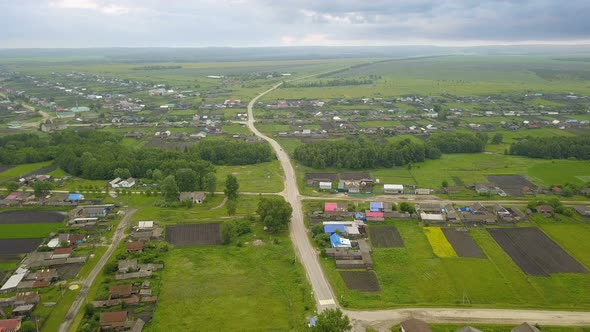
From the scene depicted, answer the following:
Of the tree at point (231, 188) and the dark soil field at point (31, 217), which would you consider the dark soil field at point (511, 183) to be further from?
the dark soil field at point (31, 217)

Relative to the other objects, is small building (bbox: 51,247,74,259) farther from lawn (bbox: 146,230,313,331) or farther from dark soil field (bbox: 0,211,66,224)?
lawn (bbox: 146,230,313,331)

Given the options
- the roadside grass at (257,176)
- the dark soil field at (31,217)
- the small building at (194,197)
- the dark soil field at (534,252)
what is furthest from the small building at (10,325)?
the dark soil field at (534,252)

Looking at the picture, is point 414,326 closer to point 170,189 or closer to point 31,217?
point 170,189

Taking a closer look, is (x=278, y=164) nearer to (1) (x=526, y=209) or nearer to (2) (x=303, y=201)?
(2) (x=303, y=201)

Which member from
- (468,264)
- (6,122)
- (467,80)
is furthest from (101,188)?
(467,80)

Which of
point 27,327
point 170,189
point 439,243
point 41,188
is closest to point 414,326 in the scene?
point 439,243
